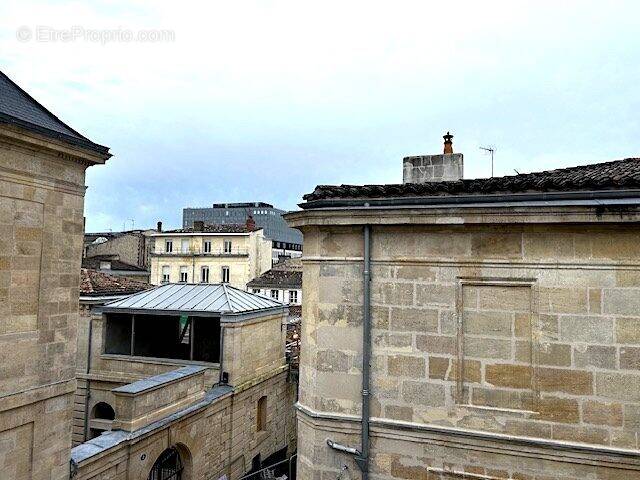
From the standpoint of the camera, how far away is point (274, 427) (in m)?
17.0

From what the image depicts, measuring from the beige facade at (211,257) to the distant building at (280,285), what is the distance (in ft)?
7.33

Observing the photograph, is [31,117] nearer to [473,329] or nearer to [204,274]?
[473,329]

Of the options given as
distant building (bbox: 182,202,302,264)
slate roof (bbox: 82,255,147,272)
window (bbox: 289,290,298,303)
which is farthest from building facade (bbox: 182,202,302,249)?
window (bbox: 289,290,298,303)

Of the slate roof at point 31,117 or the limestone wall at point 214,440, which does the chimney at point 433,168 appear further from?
the limestone wall at point 214,440

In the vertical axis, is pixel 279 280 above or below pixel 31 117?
below

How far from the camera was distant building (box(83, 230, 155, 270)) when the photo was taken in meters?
46.9

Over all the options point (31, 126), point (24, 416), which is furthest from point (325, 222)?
point (24, 416)

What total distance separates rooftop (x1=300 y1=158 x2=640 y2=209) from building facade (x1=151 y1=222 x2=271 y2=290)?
1418 inches

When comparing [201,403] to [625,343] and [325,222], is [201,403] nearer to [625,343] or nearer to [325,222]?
[325,222]

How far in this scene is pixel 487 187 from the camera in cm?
564

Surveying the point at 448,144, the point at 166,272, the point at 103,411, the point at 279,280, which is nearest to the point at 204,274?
the point at 166,272

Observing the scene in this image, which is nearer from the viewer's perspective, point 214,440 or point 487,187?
point 487,187

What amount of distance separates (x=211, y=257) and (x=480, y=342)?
3926cm

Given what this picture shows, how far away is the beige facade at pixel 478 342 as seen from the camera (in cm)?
521
